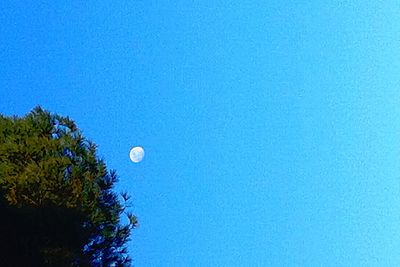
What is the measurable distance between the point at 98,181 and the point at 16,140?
10.8ft

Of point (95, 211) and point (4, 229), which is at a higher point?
point (95, 211)

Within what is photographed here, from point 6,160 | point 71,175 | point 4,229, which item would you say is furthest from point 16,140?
point 4,229

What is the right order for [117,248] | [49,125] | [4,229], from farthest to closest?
[49,125]
[117,248]
[4,229]

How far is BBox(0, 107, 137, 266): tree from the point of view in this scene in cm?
2131

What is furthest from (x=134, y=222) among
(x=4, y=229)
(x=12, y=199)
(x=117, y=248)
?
(x=4, y=229)

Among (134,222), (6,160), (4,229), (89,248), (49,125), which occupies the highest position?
(49,125)

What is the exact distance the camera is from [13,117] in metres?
25.7

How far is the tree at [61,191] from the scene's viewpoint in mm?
21312

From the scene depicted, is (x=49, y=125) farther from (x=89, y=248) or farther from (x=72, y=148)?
(x=89, y=248)

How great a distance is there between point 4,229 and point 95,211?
713 cm

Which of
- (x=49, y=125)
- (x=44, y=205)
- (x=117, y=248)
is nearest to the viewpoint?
(x=44, y=205)

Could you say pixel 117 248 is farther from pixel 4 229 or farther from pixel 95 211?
pixel 4 229

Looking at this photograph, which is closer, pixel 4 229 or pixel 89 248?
pixel 4 229

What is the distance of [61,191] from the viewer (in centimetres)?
2323
